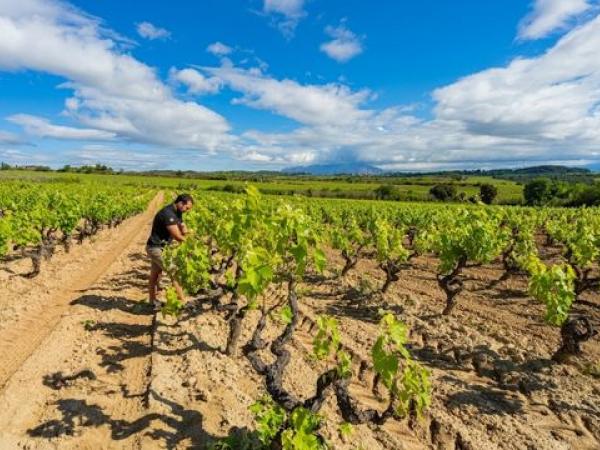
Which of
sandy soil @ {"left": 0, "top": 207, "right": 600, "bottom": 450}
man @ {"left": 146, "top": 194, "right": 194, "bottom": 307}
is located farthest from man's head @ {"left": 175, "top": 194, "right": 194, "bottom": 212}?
sandy soil @ {"left": 0, "top": 207, "right": 600, "bottom": 450}

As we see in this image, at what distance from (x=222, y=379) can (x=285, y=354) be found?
2021mm

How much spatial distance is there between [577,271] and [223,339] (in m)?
10.1

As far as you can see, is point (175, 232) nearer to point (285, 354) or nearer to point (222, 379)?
point (222, 379)

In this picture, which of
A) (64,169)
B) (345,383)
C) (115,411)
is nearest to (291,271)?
(345,383)

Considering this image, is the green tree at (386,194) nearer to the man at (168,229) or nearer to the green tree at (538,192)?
the green tree at (538,192)

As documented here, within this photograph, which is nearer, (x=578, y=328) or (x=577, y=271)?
(x=578, y=328)

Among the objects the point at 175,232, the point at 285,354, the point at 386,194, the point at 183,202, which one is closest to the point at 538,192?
the point at 386,194

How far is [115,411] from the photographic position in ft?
20.0

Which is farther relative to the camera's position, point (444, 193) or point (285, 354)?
point (444, 193)

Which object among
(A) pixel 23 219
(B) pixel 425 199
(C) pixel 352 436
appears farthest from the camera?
(B) pixel 425 199

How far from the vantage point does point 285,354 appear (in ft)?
17.7

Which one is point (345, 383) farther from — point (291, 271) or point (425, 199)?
point (425, 199)

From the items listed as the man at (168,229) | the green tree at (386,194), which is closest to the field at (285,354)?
the man at (168,229)

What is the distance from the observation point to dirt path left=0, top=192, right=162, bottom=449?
222 inches
